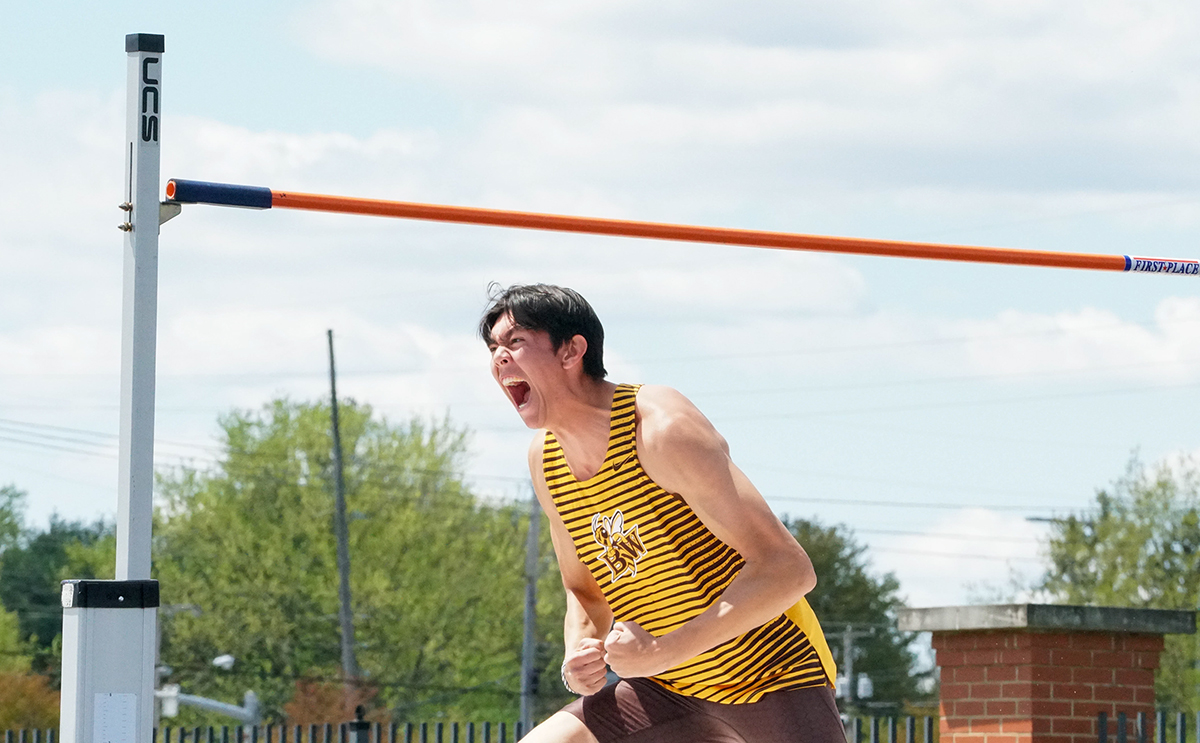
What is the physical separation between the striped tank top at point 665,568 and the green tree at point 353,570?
56072 mm

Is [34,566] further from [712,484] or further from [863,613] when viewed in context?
[712,484]

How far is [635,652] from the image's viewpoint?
4602 mm

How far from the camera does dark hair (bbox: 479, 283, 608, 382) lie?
479cm

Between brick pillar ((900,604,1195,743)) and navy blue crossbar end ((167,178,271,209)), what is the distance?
4151mm

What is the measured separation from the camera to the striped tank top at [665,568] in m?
4.77

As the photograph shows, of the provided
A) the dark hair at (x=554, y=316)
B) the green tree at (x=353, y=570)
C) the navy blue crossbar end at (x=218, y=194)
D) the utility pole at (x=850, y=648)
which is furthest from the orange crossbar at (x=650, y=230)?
the utility pole at (x=850, y=648)

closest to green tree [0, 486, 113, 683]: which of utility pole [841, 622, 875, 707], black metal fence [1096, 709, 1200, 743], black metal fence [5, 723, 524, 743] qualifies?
utility pole [841, 622, 875, 707]

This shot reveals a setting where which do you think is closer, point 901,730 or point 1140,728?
point 1140,728

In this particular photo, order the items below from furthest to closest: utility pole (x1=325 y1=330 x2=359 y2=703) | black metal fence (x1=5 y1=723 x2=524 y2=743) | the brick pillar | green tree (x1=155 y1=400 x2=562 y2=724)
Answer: green tree (x1=155 y1=400 x2=562 y2=724)
utility pole (x1=325 y1=330 x2=359 y2=703)
black metal fence (x1=5 y1=723 x2=524 y2=743)
the brick pillar

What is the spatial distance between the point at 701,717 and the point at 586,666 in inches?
17.4

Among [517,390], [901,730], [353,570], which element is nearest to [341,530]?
[353,570]

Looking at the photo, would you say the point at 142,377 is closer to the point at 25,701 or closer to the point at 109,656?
the point at 109,656

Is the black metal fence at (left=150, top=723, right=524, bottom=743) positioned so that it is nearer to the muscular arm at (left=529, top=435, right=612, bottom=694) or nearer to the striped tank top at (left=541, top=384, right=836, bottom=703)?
the muscular arm at (left=529, top=435, right=612, bottom=694)

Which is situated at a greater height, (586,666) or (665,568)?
(665,568)
